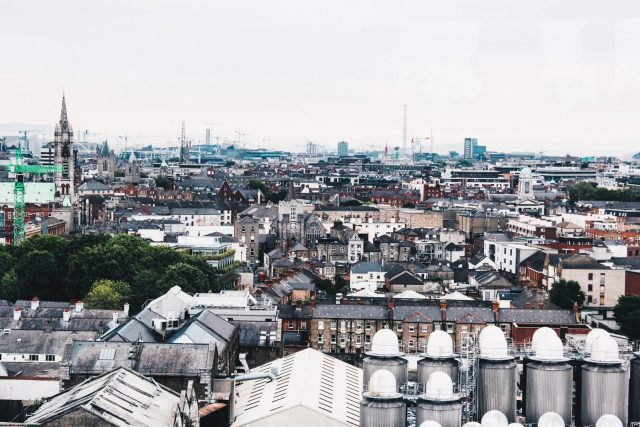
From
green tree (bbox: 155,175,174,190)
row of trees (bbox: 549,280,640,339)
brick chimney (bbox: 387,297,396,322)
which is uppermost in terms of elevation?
brick chimney (bbox: 387,297,396,322)

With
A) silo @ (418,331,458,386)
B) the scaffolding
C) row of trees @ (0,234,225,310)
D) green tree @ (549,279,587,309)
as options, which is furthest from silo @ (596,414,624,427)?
green tree @ (549,279,587,309)

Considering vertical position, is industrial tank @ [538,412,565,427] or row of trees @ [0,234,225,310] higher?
industrial tank @ [538,412,565,427]

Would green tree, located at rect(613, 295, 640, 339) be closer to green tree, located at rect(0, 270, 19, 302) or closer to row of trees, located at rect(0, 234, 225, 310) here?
row of trees, located at rect(0, 234, 225, 310)

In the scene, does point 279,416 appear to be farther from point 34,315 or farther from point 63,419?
point 34,315

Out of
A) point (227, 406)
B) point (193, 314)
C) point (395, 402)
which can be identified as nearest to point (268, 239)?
point (193, 314)

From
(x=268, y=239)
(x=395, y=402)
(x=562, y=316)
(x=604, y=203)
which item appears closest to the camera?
(x=395, y=402)
